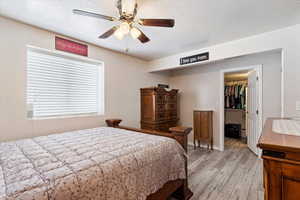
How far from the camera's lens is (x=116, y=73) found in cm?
341

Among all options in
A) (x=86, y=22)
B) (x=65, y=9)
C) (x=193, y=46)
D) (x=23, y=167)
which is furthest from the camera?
(x=193, y=46)

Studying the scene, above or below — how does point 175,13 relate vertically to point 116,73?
above

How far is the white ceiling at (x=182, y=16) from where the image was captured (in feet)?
5.77

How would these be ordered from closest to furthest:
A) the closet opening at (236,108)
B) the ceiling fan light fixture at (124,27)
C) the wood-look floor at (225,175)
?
1. the ceiling fan light fixture at (124,27)
2. the wood-look floor at (225,175)
3. the closet opening at (236,108)

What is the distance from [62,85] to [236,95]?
5303mm

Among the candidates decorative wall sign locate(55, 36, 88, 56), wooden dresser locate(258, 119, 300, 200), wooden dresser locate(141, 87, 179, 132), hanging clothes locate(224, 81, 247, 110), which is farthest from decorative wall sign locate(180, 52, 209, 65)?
hanging clothes locate(224, 81, 247, 110)

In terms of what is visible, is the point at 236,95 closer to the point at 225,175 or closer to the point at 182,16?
the point at 225,175

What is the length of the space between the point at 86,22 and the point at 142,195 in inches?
92.8

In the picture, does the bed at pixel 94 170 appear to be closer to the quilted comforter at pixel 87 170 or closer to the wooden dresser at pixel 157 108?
the quilted comforter at pixel 87 170

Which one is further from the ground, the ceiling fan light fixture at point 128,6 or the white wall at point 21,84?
the ceiling fan light fixture at point 128,6

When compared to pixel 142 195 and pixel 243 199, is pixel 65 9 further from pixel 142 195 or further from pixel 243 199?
pixel 243 199

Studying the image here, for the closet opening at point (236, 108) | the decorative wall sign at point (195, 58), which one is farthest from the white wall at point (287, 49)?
the closet opening at point (236, 108)

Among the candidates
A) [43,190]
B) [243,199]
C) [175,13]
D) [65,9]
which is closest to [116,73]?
[65,9]

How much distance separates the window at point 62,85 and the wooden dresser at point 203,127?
252 cm
